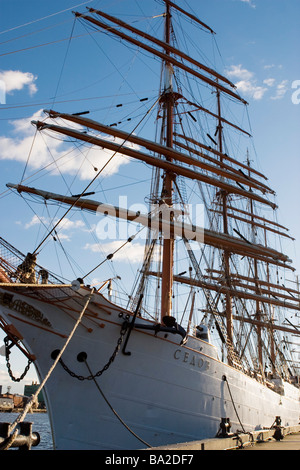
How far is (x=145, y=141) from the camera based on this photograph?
19.0 m

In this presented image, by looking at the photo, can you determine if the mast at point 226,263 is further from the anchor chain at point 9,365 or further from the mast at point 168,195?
the anchor chain at point 9,365

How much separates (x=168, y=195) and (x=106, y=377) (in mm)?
9884

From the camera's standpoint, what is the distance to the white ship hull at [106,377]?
1054 centimetres

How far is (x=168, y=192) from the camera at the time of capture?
19031 mm

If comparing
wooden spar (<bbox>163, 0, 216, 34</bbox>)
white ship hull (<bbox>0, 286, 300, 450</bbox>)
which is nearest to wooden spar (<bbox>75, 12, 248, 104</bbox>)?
wooden spar (<bbox>163, 0, 216, 34</bbox>)

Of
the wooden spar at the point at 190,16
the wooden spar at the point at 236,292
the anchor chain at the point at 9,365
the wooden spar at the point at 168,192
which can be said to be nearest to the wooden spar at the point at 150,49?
the wooden spar at the point at 168,192

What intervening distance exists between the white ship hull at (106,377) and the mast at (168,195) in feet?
8.99

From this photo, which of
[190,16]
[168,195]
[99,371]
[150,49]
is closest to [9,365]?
[99,371]

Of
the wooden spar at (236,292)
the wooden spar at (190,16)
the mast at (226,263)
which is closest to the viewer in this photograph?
the wooden spar at (190,16)

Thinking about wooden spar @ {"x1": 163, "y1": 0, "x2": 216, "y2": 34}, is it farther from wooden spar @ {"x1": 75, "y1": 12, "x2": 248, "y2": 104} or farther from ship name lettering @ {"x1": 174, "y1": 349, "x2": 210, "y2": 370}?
ship name lettering @ {"x1": 174, "y1": 349, "x2": 210, "y2": 370}

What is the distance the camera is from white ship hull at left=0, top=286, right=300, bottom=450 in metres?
10.5

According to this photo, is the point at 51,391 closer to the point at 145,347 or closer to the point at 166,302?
the point at 145,347

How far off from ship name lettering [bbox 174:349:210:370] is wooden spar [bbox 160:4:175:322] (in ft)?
4.23
